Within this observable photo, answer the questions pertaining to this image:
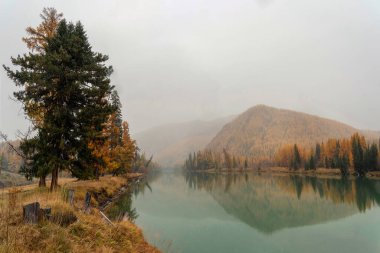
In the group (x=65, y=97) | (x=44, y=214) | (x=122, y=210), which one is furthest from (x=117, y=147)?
(x=44, y=214)

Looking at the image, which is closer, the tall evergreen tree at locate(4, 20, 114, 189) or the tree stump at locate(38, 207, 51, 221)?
the tree stump at locate(38, 207, 51, 221)

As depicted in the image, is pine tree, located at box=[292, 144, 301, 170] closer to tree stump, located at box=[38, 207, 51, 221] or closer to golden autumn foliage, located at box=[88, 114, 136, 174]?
golden autumn foliage, located at box=[88, 114, 136, 174]

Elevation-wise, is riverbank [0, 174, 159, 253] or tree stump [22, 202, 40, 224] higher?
tree stump [22, 202, 40, 224]

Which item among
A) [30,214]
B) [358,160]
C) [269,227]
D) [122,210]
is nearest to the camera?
[30,214]

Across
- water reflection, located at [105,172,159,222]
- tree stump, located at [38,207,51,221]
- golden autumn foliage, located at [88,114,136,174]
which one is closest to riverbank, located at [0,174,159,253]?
tree stump, located at [38,207,51,221]

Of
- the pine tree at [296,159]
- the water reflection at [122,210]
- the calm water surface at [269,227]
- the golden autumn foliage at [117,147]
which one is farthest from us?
the pine tree at [296,159]

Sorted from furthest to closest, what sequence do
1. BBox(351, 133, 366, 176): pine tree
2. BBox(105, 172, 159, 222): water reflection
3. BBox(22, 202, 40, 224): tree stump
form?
BBox(351, 133, 366, 176): pine tree
BBox(105, 172, 159, 222): water reflection
BBox(22, 202, 40, 224): tree stump

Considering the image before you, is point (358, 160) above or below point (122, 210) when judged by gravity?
above

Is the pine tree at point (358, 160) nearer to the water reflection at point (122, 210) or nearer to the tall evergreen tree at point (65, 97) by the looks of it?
the water reflection at point (122, 210)

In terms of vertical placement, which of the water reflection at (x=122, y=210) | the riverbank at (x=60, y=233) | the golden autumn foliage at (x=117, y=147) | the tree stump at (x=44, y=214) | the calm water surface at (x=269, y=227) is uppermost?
the golden autumn foliage at (x=117, y=147)

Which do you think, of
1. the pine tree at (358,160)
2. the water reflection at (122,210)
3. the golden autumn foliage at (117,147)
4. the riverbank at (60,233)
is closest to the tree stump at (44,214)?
the riverbank at (60,233)

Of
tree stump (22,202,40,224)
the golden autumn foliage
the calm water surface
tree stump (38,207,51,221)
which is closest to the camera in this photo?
tree stump (22,202,40,224)

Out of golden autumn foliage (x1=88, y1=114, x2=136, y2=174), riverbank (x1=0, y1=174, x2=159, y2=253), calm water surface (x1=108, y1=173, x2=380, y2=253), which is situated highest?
golden autumn foliage (x1=88, y1=114, x2=136, y2=174)

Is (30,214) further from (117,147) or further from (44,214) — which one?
(117,147)
